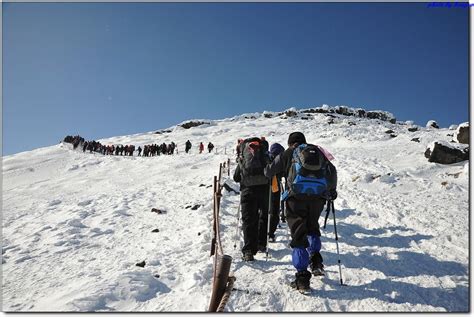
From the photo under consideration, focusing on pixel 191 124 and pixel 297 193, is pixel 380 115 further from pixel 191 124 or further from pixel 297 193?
pixel 297 193

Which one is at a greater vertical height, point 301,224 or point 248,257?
point 301,224

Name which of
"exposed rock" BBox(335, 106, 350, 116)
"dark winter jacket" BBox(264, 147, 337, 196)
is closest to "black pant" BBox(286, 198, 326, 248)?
"dark winter jacket" BBox(264, 147, 337, 196)

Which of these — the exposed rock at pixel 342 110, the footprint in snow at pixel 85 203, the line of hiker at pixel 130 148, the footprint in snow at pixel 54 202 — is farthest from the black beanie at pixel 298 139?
the exposed rock at pixel 342 110

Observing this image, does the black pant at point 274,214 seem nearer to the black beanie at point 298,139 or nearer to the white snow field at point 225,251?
the white snow field at point 225,251

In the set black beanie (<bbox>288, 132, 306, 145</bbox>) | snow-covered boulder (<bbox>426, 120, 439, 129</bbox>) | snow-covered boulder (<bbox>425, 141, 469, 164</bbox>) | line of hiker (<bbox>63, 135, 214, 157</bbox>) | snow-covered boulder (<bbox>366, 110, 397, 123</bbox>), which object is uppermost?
snow-covered boulder (<bbox>366, 110, 397, 123</bbox>)

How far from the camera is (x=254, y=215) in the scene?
526 cm

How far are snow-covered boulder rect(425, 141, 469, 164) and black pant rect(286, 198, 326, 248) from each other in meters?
11.4

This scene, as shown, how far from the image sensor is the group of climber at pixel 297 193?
3980 millimetres

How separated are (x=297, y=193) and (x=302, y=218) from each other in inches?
13.7

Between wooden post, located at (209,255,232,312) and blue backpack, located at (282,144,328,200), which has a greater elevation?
blue backpack, located at (282,144,328,200)

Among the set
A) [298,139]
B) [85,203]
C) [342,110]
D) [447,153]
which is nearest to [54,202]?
[85,203]

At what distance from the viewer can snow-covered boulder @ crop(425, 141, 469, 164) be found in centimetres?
1245

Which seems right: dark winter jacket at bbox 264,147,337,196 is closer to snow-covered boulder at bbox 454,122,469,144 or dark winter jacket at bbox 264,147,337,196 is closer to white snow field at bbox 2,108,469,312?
white snow field at bbox 2,108,469,312

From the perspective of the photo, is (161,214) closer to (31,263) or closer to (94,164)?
(31,263)
